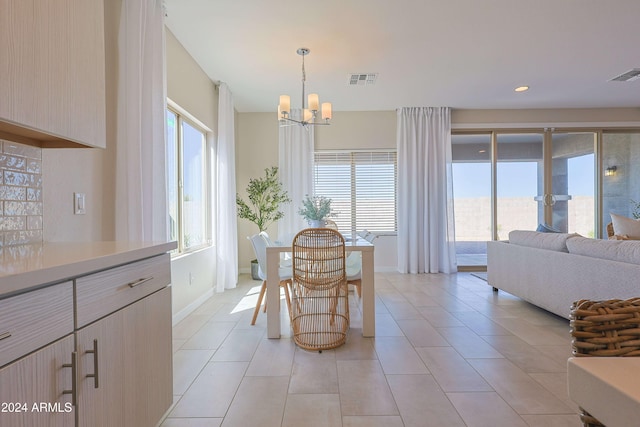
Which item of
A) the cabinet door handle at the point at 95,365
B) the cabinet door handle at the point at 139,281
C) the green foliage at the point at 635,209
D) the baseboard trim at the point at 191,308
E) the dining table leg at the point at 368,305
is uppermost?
the green foliage at the point at 635,209

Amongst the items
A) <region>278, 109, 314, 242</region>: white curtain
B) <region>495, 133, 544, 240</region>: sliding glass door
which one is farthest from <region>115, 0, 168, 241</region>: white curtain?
<region>495, 133, 544, 240</region>: sliding glass door

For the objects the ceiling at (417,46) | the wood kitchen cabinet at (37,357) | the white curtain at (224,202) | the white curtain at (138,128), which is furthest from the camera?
the white curtain at (224,202)

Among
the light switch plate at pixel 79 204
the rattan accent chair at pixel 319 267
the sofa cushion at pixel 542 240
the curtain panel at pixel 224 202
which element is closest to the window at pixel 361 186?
the curtain panel at pixel 224 202

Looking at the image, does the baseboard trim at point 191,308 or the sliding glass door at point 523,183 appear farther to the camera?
the sliding glass door at point 523,183

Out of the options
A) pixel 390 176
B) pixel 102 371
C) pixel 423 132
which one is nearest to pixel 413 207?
pixel 390 176

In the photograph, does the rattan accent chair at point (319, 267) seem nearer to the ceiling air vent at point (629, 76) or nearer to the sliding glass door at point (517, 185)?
the sliding glass door at point (517, 185)

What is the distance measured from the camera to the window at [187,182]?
3332 millimetres

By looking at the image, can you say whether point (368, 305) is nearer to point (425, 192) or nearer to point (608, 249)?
point (608, 249)

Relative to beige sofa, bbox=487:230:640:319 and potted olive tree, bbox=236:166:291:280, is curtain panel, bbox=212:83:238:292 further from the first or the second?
beige sofa, bbox=487:230:640:319

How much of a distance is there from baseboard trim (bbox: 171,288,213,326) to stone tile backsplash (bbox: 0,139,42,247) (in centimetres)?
176

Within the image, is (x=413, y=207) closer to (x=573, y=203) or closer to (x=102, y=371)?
(x=573, y=203)

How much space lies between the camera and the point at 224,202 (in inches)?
171

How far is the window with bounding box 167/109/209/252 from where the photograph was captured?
10.9ft

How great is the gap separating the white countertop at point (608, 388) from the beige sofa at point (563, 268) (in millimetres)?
2552
